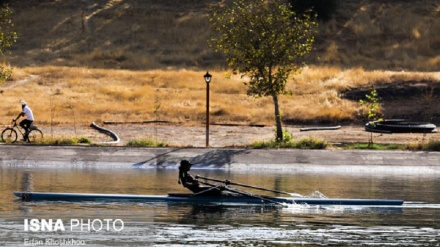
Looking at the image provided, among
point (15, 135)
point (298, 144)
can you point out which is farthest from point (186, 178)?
point (15, 135)

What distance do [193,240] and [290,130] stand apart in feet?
88.5

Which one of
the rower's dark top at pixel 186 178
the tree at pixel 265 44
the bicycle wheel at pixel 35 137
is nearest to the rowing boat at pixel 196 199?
the rower's dark top at pixel 186 178

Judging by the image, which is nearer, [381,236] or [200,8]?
[381,236]

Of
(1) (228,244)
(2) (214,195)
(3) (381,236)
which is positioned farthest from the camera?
(2) (214,195)

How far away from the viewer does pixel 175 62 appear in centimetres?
7044

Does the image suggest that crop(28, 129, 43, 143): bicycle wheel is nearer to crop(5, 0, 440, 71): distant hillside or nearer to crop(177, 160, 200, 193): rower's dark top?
crop(177, 160, 200, 193): rower's dark top

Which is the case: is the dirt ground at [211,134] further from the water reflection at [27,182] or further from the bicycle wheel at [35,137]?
the water reflection at [27,182]

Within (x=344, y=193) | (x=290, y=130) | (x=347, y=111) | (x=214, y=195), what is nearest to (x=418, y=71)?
(x=347, y=111)

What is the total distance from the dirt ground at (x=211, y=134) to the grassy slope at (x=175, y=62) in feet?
8.53

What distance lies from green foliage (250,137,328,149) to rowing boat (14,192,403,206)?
42.4 feet

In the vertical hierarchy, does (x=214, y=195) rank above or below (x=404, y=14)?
below

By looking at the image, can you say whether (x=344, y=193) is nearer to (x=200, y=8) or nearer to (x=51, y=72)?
(x=51, y=72)

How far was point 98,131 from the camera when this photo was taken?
4700cm

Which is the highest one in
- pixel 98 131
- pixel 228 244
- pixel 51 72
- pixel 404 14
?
pixel 404 14
